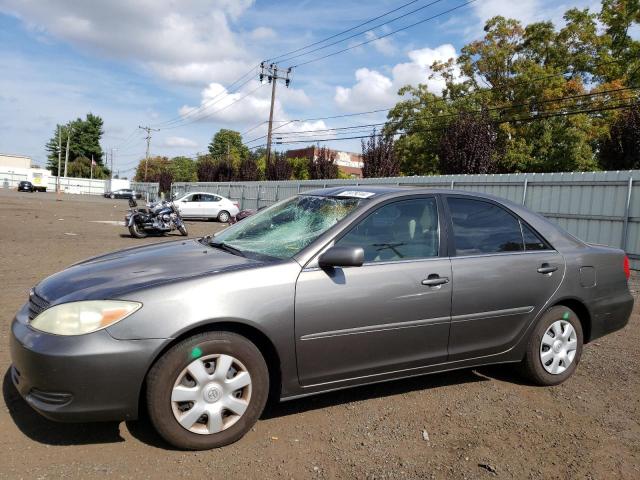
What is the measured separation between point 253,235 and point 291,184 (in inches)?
909

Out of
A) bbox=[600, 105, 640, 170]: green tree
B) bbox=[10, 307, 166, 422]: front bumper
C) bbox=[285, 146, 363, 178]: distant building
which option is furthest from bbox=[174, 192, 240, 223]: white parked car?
bbox=[285, 146, 363, 178]: distant building

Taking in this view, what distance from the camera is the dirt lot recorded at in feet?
8.93

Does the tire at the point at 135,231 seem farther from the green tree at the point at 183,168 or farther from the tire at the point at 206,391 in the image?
the green tree at the point at 183,168

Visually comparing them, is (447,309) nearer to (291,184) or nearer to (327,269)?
(327,269)

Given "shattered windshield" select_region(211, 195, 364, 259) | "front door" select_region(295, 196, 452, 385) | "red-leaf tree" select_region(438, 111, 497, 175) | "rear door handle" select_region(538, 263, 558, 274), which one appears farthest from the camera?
"red-leaf tree" select_region(438, 111, 497, 175)

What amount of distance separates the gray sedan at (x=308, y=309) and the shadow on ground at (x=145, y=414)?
33 centimetres

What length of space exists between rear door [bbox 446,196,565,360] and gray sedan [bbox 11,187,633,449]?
1cm

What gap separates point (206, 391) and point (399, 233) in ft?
5.37

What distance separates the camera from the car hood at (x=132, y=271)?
9.22ft

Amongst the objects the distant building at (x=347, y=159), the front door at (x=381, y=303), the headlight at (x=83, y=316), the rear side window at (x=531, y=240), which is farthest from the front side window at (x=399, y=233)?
the distant building at (x=347, y=159)

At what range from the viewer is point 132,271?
121 inches

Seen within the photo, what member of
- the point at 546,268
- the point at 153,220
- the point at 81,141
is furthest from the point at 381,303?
the point at 81,141

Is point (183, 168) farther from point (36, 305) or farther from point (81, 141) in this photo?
point (36, 305)

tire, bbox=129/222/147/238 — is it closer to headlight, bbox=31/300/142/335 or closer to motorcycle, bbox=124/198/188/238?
motorcycle, bbox=124/198/188/238
